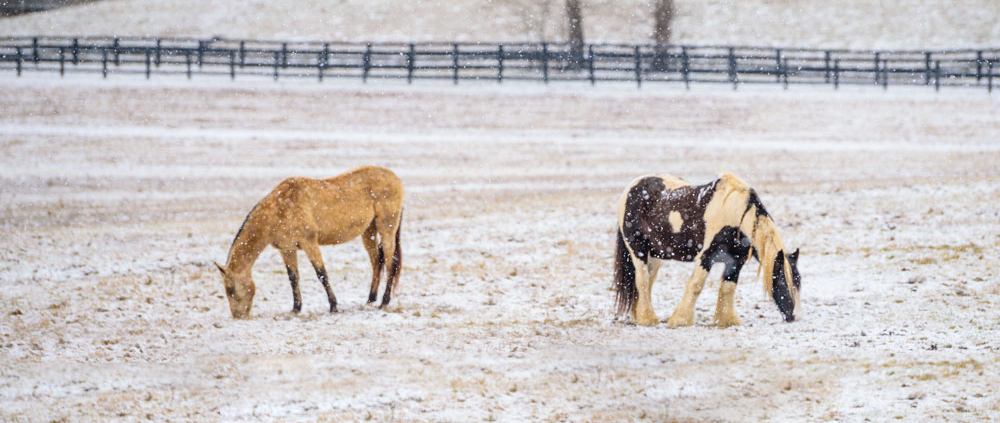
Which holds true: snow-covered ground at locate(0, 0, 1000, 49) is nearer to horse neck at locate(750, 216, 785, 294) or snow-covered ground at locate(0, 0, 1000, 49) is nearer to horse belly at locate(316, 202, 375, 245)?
horse belly at locate(316, 202, 375, 245)

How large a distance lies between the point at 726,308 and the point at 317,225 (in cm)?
392

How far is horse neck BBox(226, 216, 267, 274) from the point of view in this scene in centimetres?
880

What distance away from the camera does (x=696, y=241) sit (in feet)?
27.4

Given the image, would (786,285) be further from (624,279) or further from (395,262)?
(395,262)

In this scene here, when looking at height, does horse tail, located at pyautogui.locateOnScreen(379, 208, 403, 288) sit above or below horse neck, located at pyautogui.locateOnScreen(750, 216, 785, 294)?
below

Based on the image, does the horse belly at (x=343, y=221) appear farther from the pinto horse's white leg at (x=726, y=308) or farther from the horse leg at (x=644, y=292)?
the pinto horse's white leg at (x=726, y=308)

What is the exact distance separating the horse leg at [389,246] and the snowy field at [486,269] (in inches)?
13.6

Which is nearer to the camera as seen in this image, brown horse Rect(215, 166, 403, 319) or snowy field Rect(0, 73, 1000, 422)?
snowy field Rect(0, 73, 1000, 422)

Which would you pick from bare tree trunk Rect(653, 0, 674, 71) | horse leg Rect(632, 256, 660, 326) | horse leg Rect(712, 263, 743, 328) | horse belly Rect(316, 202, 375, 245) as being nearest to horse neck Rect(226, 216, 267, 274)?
horse belly Rect(316, 202, 375, 245)

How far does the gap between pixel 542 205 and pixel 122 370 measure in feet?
30.9

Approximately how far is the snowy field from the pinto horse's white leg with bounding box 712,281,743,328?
109 millimetres

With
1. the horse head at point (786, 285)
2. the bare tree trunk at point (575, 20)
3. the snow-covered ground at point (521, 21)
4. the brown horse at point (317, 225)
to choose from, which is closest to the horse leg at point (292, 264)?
the brown horse at point (317, 225)

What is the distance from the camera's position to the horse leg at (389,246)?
9.73m

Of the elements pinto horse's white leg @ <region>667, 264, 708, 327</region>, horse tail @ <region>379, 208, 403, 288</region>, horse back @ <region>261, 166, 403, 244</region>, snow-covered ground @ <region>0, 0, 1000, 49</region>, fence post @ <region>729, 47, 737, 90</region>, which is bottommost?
pinto horse's white leg @ <region>667, 264, 708, 327</region>
